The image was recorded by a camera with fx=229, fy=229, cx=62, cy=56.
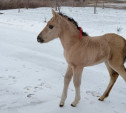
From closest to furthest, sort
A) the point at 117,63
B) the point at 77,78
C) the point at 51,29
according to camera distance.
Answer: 1. the point at 51,29
2. the point at 77,78
3. the point at 117,63

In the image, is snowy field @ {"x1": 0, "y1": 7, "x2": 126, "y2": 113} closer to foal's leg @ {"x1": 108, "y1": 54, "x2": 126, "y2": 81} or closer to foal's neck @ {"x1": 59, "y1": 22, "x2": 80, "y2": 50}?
foal's leg @ {"x1": 108, "y1": 54, "x2": 126, "y2": 81}

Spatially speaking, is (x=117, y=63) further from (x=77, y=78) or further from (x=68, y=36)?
(x=68, y=36)

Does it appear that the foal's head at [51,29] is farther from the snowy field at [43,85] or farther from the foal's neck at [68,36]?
the snowy field at [43,85]

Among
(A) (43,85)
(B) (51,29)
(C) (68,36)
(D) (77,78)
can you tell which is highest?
(B) (51,29)

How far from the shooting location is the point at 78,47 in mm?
3471

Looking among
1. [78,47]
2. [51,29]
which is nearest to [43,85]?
[78,47]

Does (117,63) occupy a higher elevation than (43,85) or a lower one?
higher

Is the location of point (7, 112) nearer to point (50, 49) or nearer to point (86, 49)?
point (86, 49)

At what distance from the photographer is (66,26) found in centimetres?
346

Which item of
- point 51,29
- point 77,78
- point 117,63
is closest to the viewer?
point 51,29

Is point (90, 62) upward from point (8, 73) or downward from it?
upward

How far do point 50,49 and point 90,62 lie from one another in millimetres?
3904

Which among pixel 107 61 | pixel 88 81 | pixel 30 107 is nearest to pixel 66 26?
pixel 107 61

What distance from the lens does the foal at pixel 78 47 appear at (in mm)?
3402
